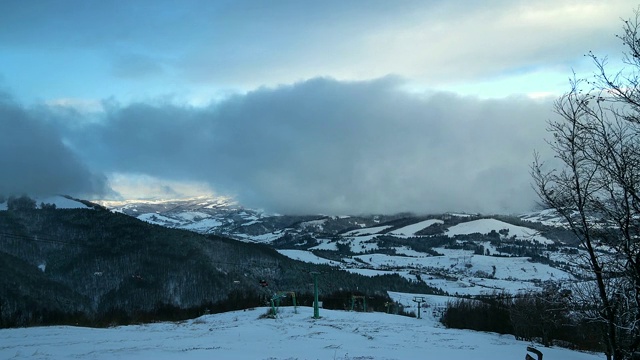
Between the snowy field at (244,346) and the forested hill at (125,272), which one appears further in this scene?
the forested hill at (125,272)

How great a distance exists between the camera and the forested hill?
13988cm

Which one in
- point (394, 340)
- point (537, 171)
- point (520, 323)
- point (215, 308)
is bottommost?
point (215, 308)

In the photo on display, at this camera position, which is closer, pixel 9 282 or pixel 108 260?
pixel 9 282

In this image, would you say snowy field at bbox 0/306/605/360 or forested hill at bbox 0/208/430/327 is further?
forested hill at bbox 0/208/430/327

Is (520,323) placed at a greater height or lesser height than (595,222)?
lesser

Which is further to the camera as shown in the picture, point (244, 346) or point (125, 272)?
point (125, 272)

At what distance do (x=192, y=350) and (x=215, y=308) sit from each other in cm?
10650

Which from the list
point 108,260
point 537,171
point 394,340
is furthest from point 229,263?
point 537,171

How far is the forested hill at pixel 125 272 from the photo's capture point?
459 ft

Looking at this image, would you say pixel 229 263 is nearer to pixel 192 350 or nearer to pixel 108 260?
pixel 108 260

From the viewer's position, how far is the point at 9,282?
128875mm

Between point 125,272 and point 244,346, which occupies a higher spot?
point 244,346

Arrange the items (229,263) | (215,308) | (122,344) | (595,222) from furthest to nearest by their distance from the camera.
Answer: (229,263) < (215,308) < (122,344) < (595,222)

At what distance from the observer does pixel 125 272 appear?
168 meters
